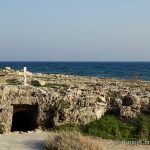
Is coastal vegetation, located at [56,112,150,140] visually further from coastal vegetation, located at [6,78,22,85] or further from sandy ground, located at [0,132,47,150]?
coastal vegetation, located at [6,78,22,85]

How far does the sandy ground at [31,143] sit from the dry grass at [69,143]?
0.55 meters

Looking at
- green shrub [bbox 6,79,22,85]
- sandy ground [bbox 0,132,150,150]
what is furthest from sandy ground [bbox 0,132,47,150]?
green shrub [bbox 6,79,22,85]

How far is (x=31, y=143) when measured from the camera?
80.6 ft

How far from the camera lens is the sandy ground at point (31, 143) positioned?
939 inches

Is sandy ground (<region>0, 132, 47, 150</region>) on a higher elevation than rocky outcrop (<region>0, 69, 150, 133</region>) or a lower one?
lower

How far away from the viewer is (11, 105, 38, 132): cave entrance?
96.7 ft

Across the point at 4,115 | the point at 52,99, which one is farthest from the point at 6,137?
the point at 52,99

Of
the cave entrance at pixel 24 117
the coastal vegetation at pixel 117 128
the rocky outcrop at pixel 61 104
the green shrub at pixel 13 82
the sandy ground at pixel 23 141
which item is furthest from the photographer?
the green shrub at pixel 13 82

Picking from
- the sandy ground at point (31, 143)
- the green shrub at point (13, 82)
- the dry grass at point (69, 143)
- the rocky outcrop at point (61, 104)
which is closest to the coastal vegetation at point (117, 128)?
the rocky outcrop at point (61, 104)

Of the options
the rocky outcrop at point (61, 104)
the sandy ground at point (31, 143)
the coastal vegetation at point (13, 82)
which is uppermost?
the coastal vegetation at point (13, 82)

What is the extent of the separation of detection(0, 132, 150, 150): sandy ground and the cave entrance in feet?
9.66

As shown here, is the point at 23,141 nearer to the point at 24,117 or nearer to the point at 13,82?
the point at 24,117

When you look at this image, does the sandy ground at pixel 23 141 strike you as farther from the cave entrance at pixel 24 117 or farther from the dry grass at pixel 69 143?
the cave entrance at pixel 24 117

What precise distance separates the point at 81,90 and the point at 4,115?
558 centimetres
